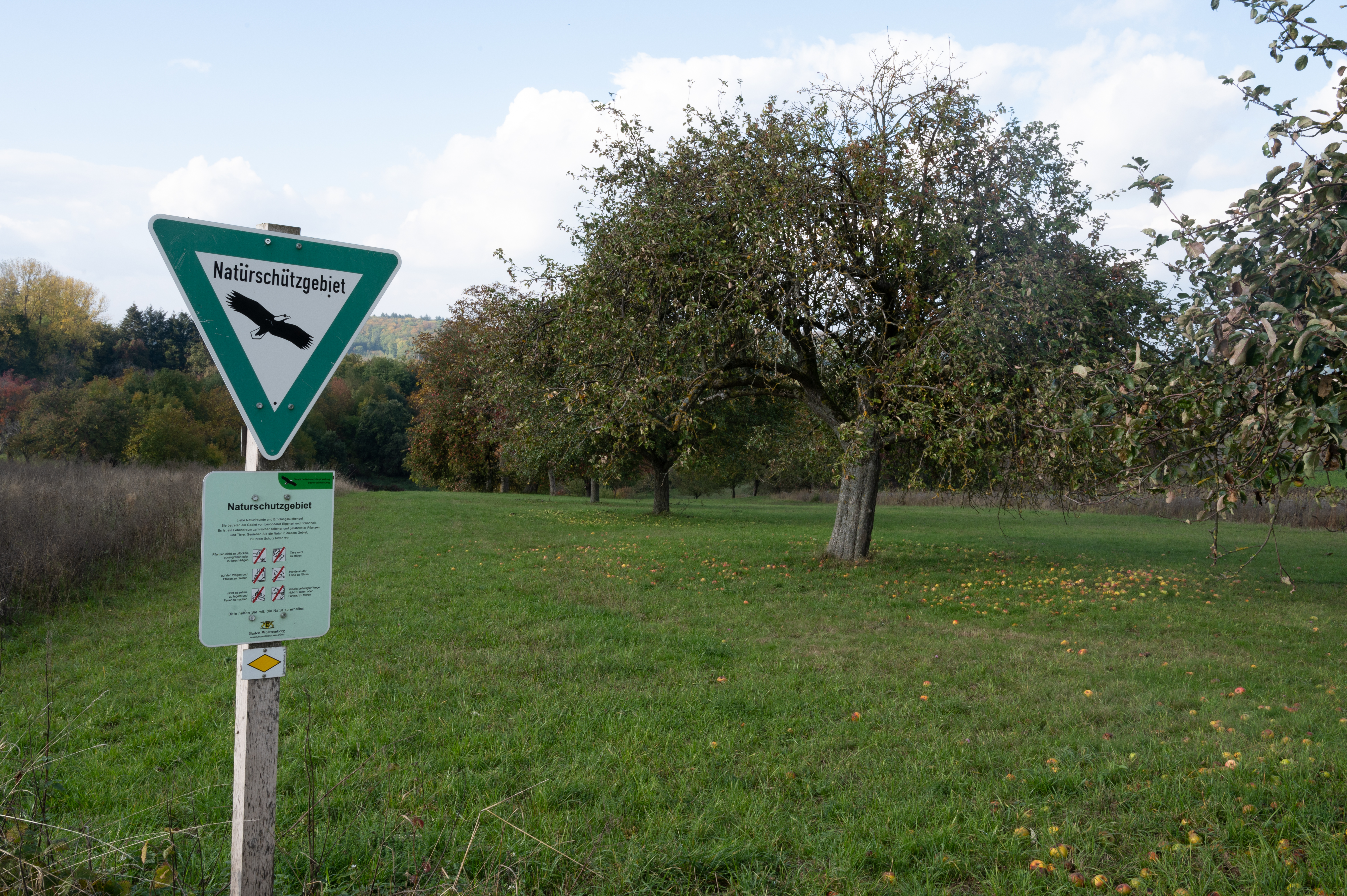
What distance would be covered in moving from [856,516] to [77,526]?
12619 millimetres

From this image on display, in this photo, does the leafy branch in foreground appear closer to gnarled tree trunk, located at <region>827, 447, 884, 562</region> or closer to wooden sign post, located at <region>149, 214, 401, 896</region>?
wooden sign post, located at <region>149, 214, 401, 896</region>

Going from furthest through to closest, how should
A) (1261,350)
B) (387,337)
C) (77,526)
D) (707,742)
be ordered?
(387,337) → (77,526) → (707,742) → (1261,350)

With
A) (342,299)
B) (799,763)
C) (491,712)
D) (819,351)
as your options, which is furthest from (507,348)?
(342,299)

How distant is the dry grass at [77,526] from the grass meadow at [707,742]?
0.58 m

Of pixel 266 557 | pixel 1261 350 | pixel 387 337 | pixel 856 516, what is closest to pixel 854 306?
pixel 856 516

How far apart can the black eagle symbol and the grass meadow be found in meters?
1.91

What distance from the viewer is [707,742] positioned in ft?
16.9

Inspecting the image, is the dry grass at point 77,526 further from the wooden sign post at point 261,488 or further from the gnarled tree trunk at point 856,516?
the gnarled tree trunk at point 856,516

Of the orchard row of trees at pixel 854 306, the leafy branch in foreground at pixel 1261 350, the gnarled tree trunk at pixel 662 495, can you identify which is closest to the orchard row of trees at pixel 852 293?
the orchard row of trees at pixel 854 306

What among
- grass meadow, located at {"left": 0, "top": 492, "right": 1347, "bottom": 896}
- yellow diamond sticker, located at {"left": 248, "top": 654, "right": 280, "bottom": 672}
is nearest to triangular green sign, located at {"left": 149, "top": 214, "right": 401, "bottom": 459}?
yellow diamond sticker, located at {"left": 248, "top": 654, "right": 280, "bottom": 672}

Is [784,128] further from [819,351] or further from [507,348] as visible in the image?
[507,348]

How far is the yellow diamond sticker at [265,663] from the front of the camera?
2.40 metres

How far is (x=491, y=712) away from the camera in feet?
18.4

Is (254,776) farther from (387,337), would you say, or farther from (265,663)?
(387,337)
